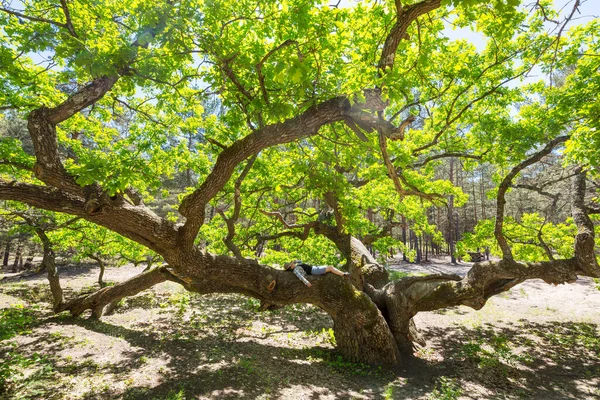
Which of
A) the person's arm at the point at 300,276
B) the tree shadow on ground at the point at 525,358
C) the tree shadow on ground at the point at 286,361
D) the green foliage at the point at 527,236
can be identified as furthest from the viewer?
the green foliage at the point at 527,236

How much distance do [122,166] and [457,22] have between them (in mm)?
7287

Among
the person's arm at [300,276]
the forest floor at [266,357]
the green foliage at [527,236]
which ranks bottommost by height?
the forest floor at [266,357]

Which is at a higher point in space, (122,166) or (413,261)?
(122,166)

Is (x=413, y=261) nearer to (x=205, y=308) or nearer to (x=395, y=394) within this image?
(x=205, y=308)

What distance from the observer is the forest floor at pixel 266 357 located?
5293 mm

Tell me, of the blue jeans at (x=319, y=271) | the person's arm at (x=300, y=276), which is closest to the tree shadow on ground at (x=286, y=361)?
the person's arm at (x=300, y=276)

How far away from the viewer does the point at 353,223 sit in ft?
26.0

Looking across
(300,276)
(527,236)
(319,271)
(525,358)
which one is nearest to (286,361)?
(300,276)

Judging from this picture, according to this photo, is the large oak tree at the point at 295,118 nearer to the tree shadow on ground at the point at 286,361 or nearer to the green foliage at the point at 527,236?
the tree shadow on ground at the point at 286,361

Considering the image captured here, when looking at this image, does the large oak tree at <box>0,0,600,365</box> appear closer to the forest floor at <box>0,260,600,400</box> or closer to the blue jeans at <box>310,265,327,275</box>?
the blue jeans at <box>310,265,327,275</box>

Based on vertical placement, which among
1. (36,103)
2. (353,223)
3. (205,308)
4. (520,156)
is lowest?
(205,308)

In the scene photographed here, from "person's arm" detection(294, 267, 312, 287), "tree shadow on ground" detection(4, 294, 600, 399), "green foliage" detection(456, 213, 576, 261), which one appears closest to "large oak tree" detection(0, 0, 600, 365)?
"person's arm" detection(294, 267, 312, 287)


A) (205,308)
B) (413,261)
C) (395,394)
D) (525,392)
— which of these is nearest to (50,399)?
(395,394)

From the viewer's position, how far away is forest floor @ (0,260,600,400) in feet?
17.4
